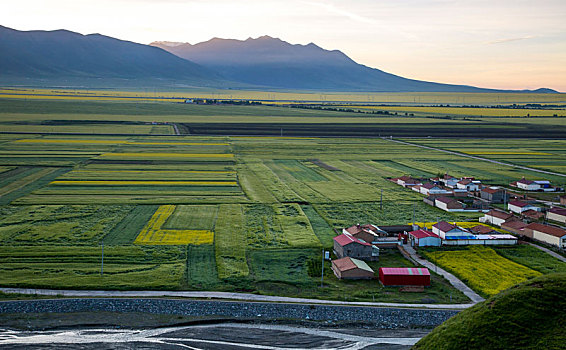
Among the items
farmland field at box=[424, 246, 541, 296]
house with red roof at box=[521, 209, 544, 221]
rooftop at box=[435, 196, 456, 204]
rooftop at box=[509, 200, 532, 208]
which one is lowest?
farmland field at box=[424, 246, 541, 296]

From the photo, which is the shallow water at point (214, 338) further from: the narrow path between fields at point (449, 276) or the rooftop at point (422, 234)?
the rooftop at point (422, 234)

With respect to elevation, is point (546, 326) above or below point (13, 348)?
above

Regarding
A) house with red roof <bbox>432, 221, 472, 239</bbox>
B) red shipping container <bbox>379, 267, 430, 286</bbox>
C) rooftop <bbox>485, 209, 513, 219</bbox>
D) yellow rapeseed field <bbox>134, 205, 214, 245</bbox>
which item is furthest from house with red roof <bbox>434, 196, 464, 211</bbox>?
yellow rapeseed field <bbox>134, 205, 214, 245</bbox>

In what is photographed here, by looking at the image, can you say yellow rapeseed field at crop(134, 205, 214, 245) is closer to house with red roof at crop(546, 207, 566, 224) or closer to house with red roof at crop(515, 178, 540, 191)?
house with red roof at crop(546, 207, 566, 224)

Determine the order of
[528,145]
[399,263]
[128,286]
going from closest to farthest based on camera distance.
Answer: [128,286], [399,263], [528,145]

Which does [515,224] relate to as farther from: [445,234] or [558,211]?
[445,234]

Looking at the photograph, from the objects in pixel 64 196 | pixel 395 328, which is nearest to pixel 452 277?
pixel 395 328

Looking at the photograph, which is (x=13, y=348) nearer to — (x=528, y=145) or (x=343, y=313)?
(x=343, y=313)

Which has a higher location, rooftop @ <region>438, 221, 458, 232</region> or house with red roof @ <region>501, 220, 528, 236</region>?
rooftop @ <region>438, 221, 458, 232</region>

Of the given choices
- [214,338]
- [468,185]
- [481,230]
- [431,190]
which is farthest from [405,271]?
[468,185]
